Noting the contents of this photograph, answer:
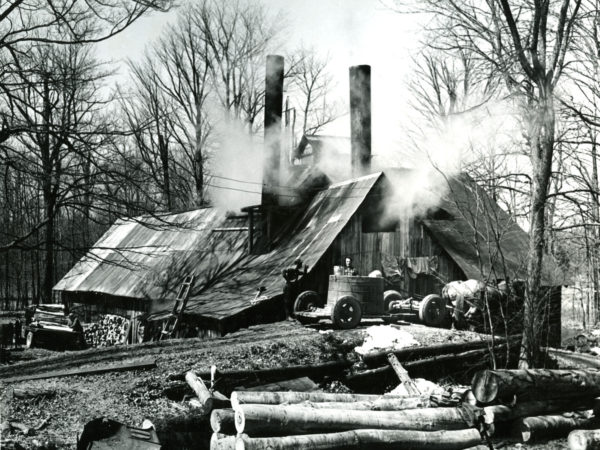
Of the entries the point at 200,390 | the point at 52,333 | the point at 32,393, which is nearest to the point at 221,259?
the point at 52,333

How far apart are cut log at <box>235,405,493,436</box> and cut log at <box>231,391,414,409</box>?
1.15ft

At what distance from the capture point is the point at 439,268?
1998 centimetres

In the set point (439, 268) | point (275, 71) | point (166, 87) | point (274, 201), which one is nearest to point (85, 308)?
point (274, 201)

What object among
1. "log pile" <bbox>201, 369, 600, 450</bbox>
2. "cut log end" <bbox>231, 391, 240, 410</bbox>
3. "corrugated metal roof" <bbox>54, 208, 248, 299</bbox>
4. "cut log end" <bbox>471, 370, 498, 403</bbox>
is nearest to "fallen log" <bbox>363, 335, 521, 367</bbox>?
"log pile" <bbox>201, 369, 600, 450</bbox>

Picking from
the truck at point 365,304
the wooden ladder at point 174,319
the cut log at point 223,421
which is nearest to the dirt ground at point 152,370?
the truck at point 365,304

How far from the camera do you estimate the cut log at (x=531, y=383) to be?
Result: 347 inches

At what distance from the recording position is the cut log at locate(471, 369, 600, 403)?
8812mm

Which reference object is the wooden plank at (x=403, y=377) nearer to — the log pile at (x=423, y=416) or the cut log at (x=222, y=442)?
the log pile at (x=423, y=416)

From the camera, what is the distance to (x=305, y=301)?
16328mm

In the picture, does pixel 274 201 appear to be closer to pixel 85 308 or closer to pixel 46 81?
pixel 85 308

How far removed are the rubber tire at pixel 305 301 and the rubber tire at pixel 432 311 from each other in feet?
9.22

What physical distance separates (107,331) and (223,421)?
1873 cm

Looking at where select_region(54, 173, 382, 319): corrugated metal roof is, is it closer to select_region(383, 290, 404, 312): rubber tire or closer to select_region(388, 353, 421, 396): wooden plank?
select_region(383, 290, 404, 312): rubber tire

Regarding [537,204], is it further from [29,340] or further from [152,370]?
[29,340]
